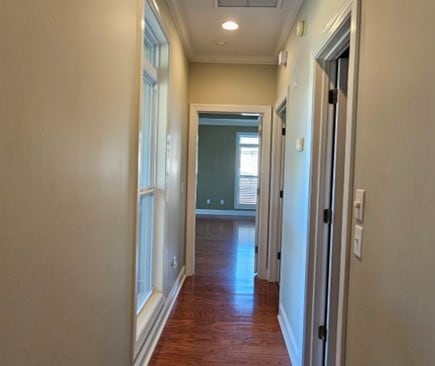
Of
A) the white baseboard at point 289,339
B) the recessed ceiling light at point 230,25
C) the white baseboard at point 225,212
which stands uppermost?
the recessed ceiling light at point 230,25

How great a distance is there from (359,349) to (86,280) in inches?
40.7

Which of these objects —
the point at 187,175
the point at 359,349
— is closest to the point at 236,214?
the point at 187,175

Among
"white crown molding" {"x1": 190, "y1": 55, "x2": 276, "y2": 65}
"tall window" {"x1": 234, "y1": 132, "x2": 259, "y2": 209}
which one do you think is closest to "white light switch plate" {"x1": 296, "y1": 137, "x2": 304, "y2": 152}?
"white crown molding" {"x1": 190, "y1": 55, "x2": 276, "y2": 65}

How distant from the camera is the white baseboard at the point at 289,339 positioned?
238 cm

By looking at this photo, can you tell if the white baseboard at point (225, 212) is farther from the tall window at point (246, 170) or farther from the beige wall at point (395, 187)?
the beige wall at point (395, 187)

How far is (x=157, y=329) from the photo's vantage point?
2734 millimetres

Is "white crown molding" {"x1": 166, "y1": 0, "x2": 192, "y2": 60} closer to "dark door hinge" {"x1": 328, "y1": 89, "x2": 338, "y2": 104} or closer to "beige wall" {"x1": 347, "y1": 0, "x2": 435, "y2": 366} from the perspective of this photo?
"dark door hinge" {"x1": 328, "y1": 89, "x2": 338, "y2": 104}

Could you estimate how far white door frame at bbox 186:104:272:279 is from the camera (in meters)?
4.20

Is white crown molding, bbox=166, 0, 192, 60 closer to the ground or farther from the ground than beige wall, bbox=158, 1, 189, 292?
farther from the ground

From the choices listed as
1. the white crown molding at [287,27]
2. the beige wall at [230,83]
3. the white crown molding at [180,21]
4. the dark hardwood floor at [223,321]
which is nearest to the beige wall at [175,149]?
the white crown molding at [180,21]

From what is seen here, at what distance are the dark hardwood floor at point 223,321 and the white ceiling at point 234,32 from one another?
2.62 metres

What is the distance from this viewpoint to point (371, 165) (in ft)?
4.11

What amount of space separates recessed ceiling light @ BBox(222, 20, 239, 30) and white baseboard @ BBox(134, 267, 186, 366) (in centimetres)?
256

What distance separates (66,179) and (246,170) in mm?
8697
